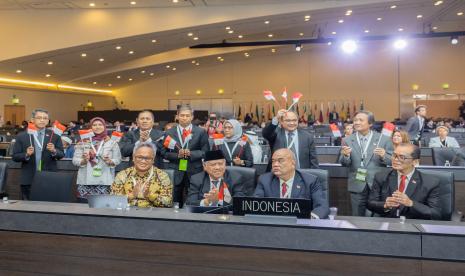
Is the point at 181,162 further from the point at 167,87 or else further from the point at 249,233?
the point at 167,87

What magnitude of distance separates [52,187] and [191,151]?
1.32 meters

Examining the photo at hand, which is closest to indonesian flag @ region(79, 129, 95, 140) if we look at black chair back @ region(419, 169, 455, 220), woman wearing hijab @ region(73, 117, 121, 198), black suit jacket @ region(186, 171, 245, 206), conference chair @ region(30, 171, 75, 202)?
woman wearing hijab @ region(73, 117, 121, 198)

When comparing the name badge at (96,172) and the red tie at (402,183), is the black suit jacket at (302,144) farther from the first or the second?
the name badge at (96,172)

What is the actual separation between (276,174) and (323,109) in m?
19.2

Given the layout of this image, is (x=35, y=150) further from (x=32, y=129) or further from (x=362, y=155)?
(x=362, y=155)

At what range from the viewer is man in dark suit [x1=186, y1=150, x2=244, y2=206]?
309cm

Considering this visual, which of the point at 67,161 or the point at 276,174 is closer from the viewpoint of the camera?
the point at 276,174

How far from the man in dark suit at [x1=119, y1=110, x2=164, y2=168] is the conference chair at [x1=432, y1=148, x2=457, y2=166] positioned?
11.8 feet

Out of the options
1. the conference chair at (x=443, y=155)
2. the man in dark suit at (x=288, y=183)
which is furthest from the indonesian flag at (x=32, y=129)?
the conference chair at (x=443, y=155)

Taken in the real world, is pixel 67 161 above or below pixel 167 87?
below

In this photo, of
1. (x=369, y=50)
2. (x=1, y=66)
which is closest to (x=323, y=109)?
(x=369, y=50)

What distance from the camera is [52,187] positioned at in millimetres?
3504

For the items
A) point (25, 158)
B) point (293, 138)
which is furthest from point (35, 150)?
point (293, 138)

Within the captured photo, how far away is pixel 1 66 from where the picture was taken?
44.0ft
